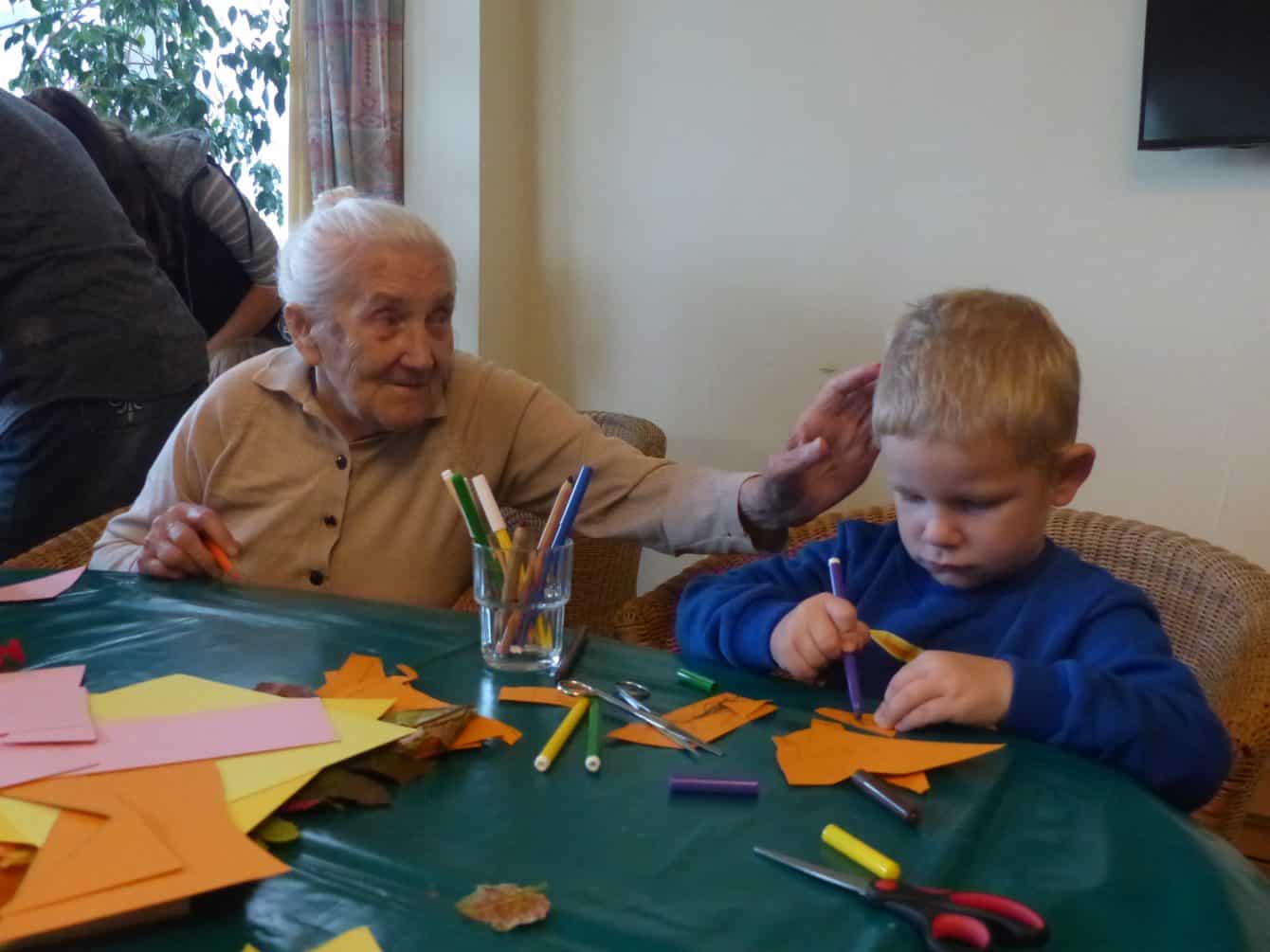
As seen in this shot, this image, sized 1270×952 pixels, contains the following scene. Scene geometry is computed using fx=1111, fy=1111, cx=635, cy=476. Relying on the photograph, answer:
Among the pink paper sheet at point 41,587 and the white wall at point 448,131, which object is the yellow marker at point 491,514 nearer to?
the pink paper sheet at point 41,587

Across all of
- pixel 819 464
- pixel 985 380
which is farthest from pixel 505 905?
pixel 819 464

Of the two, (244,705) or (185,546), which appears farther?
(185,546)

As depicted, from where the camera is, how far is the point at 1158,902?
62 centimetres

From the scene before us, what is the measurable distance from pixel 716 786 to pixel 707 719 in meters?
0.14

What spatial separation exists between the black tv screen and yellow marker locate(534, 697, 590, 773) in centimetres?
165

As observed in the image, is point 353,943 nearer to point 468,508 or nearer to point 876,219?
point 468,508

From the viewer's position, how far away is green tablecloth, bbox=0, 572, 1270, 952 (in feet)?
1.90

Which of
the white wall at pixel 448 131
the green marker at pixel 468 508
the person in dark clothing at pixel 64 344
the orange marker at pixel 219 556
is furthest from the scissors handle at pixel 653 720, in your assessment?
the white wall at pixel 448 131

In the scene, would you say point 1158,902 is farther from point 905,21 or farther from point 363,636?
point 905,21

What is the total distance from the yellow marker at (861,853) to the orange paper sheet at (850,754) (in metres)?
0.08

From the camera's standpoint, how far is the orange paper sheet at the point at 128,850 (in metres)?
0.57

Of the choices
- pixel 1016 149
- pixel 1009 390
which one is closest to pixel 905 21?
pixel 1016 149

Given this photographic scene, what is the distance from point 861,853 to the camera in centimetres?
65

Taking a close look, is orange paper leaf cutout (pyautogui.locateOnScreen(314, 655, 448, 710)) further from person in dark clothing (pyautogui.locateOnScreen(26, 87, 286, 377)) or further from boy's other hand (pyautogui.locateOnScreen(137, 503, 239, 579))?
person in dark clothing (pyautogui.locateOnScreen(26, 87, 286, 377))
